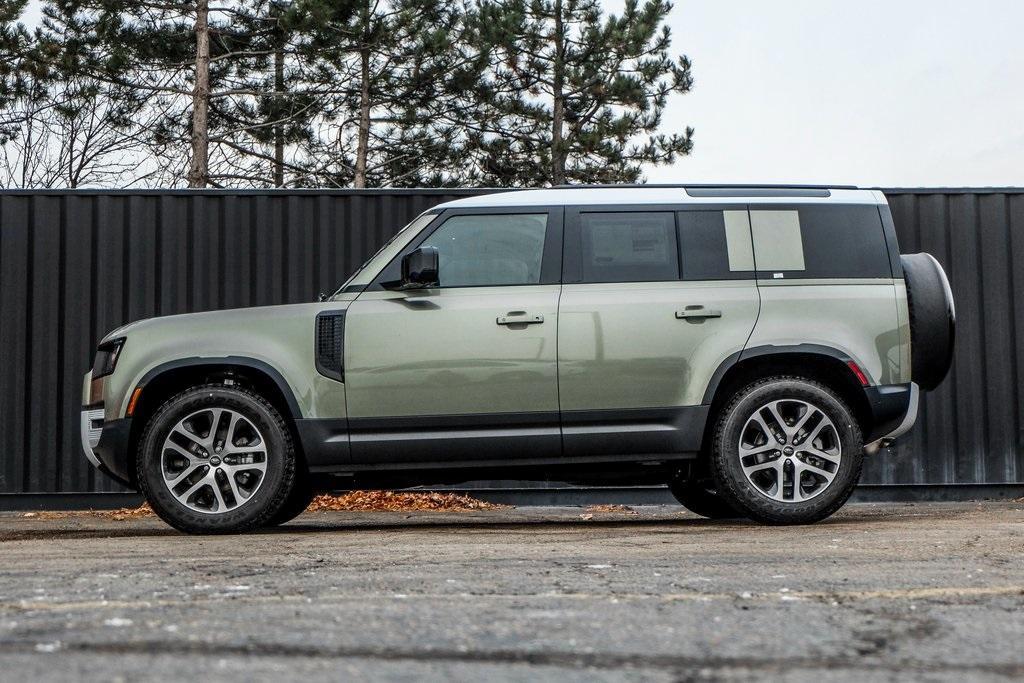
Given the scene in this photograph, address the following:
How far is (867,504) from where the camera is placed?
387 inches

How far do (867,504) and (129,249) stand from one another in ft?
20.8

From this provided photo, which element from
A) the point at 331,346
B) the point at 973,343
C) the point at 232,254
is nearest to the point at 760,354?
the point at 331,346

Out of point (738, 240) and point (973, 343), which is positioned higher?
point (738, 240)

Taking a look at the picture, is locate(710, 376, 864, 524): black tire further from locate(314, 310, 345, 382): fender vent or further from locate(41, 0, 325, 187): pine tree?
locate(41, 0, 325, 187): pine tree

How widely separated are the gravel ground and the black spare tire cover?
105 cm

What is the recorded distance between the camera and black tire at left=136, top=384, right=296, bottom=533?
22.2 feet

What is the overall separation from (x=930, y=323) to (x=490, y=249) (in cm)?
257

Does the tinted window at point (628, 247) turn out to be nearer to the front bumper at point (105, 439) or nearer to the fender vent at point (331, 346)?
the fender vent at point (331, 346)

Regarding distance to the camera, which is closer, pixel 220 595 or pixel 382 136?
pixel 220 595

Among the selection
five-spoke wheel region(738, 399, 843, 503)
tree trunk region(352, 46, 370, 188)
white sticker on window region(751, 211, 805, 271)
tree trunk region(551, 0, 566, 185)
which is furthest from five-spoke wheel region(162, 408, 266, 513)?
tree trunk region(551, 0, 566, 185)

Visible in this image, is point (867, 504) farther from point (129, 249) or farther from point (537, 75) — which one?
point (537, 75)

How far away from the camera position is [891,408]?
7004 millimetres

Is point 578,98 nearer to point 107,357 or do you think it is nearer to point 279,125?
point 279,125

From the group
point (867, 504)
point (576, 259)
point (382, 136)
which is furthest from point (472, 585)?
point (382, 136)
